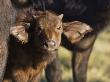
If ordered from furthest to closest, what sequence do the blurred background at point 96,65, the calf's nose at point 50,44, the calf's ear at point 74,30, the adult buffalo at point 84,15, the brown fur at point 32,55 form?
the blurred background at point 96,65, the adult buffalo at point 84,15, the calf's ear at point 74,30, the brown fur at point 32,55, the calf's nose at point 50,44

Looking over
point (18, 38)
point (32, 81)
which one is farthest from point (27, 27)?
point (32, 81)

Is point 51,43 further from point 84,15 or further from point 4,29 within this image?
point 84,15

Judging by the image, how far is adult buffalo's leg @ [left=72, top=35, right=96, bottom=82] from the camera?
29.0 ft

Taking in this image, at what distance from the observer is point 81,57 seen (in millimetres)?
9016

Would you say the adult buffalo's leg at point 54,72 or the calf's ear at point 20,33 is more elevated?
the calf's ear at point 20,33

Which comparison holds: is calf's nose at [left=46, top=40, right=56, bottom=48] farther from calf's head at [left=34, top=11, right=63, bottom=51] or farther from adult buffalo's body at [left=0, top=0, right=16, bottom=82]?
adult buffalo's body at [left=0, top=0, right=16, bottom=82]

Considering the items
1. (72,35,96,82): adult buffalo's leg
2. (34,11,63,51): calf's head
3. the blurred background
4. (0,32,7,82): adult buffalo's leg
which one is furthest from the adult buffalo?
(0,32,7,82): adult buffalo's leg

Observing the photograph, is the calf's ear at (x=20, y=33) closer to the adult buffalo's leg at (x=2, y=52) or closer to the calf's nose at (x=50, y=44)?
the adult buffalo's leg at (x=2, y=52)

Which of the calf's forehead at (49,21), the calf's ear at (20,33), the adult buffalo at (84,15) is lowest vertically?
the adult buffalo at (84,15)

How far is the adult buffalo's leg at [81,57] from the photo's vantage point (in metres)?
8.84

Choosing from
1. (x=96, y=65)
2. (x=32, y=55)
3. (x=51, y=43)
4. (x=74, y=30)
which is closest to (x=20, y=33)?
(x=32, y=55)

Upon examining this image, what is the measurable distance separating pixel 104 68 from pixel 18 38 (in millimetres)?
4985

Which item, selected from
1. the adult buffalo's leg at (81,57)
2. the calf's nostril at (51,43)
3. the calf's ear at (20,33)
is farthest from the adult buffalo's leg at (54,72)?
the calf's nostril at (51,43)

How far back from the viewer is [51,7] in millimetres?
8539
